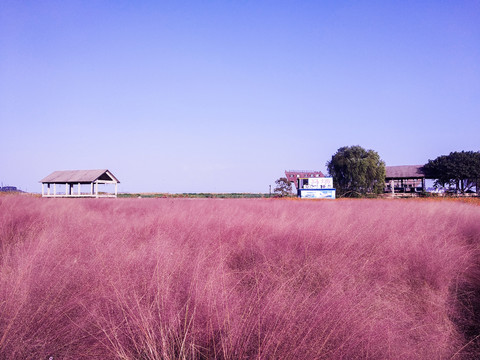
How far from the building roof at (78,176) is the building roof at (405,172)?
3077 cm

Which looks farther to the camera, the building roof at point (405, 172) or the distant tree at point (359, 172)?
the building roof at point (405, 172)

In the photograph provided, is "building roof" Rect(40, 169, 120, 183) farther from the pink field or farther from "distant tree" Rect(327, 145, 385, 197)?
the pink field

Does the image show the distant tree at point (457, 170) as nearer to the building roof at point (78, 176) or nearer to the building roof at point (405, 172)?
the building roof at point (405, 172)

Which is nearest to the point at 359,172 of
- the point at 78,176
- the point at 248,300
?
the point at 78,176

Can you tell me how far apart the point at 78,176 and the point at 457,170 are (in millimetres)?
38246

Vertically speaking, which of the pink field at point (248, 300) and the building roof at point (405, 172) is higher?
the building roof at point (405, 172)

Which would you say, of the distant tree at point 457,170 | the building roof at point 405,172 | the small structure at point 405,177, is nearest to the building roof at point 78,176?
the small structure at point 405,177

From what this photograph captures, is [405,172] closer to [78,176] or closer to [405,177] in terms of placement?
[405,177]

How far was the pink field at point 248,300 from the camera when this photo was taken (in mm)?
1434

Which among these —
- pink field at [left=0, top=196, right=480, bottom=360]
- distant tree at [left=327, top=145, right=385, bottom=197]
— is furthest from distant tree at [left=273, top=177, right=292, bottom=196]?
pink field at [left=0, top=196, right=480, bottom=360]

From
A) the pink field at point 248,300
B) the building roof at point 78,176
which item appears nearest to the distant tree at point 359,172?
the building roof at point 78,176

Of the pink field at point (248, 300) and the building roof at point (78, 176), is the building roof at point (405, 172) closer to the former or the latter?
the building roof at point (78, 176)

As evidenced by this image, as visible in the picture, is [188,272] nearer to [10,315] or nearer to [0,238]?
[10,315]

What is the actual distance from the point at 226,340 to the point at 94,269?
1.38 metres
